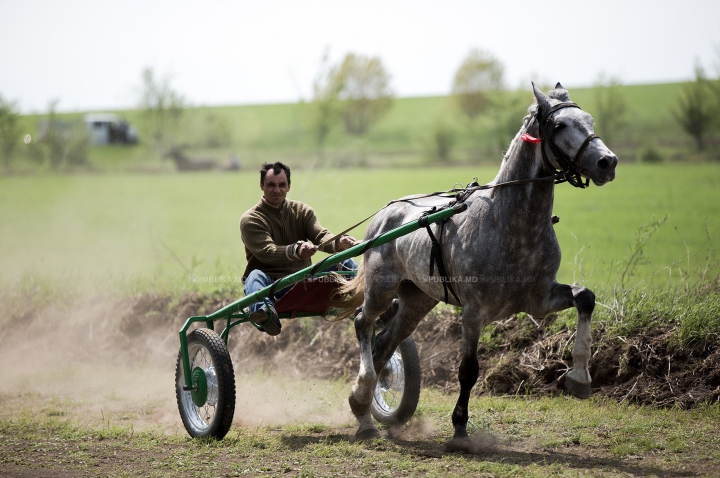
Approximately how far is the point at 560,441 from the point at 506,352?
212cm

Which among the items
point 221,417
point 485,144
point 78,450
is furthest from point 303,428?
point 485,144

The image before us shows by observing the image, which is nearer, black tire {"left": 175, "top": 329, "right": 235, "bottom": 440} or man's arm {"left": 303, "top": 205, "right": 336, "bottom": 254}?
black tire {"left": 175, "top": 329, "right": 235, "bottom": 440}

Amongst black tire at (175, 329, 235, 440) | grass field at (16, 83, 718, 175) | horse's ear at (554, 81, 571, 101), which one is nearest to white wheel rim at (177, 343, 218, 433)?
black tire at (175, 329, 235, 440)

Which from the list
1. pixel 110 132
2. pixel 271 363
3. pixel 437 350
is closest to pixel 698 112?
pixel 437 350

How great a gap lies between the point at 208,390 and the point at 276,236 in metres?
1.49

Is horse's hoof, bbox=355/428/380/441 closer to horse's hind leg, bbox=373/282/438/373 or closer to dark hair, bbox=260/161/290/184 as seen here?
horse's hind leg, bbox=373/282/438/373

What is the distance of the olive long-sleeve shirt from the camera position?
20.7 feet

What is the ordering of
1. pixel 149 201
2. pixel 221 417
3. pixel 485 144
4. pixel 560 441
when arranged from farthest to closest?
pixel 485 144, pixel 149 201, pixel 221 417, pixel 560 441

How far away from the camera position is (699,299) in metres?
6.82

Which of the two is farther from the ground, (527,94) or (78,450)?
(527,94)

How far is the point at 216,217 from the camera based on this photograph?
28.1 meters

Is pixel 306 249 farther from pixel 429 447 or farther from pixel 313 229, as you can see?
pixel 429 447

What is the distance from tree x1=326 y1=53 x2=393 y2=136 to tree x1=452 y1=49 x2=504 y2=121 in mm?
9657

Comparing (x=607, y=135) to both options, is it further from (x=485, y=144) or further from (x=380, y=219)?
(x=380, y=219)
